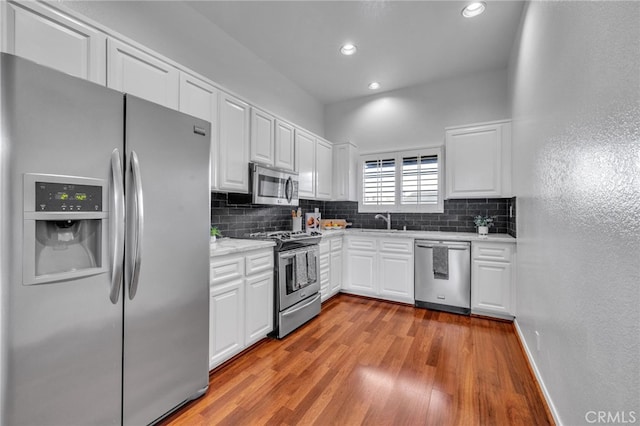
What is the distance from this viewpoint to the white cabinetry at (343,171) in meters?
4.51

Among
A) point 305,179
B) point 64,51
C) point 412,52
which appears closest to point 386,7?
point 412,52

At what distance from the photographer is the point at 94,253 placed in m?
1.33

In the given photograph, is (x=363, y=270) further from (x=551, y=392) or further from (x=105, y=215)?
(x=105, y=215)

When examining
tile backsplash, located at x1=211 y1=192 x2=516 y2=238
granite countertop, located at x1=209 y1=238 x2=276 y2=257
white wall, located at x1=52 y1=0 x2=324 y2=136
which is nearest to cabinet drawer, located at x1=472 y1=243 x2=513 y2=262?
tile backsplash, located at x1=211 y1=192 x2=516 y2=238

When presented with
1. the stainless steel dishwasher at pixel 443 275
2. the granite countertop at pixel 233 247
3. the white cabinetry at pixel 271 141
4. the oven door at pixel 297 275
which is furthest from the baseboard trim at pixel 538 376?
the white cabinetry at pixel 271 141

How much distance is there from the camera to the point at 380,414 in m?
1.70

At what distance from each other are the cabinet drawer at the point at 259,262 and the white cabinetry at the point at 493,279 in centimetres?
238

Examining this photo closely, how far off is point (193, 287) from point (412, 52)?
3.52 metres

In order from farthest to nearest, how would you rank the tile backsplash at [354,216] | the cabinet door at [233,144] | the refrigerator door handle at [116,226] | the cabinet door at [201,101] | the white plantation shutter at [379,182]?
1. the white plantation shutter at [379,182]
2. the tile backsplash at [354,216]
3. the cabinet door at [233,144]
4. the cabinet door at [201,101]
5. the refrigerator door handle at [116,226]

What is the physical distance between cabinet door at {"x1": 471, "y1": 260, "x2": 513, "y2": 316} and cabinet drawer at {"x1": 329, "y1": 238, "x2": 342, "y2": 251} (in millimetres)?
1705

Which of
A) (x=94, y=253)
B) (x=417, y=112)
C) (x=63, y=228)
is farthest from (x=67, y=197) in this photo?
(x=417, y=112)

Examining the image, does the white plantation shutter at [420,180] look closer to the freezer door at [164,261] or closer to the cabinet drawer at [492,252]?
the cabinet drawer at [492,252]

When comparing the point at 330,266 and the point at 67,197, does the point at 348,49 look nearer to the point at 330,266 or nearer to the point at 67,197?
the point at 330,266

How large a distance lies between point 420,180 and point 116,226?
12.8ft
